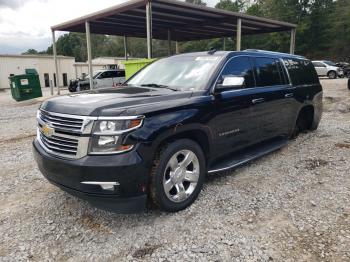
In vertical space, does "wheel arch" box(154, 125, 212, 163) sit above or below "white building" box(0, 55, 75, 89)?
below

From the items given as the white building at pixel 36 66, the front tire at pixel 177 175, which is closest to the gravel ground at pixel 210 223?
the front tire at pixel 177 175

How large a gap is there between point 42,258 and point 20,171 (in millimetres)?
2587

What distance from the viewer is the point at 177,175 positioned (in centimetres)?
339

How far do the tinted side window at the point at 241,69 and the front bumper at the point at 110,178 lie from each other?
1820 mm

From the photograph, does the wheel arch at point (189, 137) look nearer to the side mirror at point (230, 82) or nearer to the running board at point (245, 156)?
the running board at point (245, 156)

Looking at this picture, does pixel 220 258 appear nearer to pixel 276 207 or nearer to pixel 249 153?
pixel 276 207

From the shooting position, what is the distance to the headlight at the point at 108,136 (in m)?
2.84

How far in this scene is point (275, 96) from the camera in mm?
4988

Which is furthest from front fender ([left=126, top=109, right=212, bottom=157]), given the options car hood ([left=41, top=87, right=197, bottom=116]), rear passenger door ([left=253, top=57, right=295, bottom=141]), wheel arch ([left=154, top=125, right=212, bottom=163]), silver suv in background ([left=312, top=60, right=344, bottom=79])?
silver suv in background ([left=312, top=60, right=344, bottom=79])

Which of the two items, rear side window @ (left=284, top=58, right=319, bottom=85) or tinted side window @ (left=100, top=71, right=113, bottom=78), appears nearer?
rear side window @ (left=284, top=58, right=319, bottom=85)

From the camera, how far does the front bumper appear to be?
280cm

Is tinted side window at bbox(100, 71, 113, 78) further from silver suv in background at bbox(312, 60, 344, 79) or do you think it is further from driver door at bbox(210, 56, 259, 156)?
silver suv in background at bbox(312, 60, 344, 79)

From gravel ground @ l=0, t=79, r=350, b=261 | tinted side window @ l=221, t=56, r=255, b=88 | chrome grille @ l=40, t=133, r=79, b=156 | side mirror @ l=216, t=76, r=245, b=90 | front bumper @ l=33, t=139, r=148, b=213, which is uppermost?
tinted side window @ l=221, t=56, r=255, b=88

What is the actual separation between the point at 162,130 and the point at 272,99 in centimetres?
251
